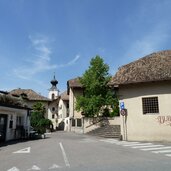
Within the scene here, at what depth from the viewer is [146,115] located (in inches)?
750

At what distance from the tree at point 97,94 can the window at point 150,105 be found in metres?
14.7

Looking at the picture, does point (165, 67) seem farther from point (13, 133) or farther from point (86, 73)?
point (86, 73)

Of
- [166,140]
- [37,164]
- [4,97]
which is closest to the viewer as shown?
[37,164]

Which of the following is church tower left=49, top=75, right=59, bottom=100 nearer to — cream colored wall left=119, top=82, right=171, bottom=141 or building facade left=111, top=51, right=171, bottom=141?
building facade left=111, top=51, right=171, bottom=141

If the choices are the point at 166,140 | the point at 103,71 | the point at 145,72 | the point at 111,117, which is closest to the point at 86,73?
the point at 103,71

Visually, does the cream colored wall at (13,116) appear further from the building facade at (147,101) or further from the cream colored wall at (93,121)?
the cream colored wall at (93,121)

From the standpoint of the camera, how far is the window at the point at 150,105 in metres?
19.0

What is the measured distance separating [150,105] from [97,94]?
1657 cm

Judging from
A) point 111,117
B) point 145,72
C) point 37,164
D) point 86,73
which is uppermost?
point 86,73

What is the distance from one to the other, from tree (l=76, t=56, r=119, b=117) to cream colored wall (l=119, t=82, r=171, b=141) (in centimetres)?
1365

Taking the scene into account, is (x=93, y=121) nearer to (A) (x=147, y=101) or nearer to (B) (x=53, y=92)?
(A) (x=147, y=101)

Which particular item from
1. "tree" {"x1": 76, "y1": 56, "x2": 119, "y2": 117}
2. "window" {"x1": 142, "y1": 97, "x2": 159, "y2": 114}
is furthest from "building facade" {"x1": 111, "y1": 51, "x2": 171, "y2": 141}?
"tree" {"x1": 76, "y1": 56, "x2": 119, "y2": 117}

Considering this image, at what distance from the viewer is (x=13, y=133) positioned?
876 inches

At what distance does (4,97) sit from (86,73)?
17423 mm
